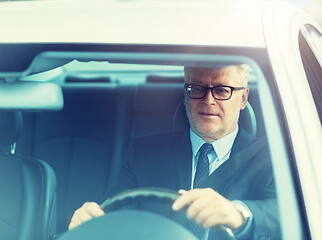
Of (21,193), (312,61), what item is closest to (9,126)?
(21,193)

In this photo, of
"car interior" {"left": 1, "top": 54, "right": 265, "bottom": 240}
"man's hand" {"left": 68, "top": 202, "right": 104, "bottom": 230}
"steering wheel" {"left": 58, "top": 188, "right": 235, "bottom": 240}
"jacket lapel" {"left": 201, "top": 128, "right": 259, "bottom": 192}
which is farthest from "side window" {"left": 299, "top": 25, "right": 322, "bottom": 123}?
"car interior" {"left": 1, "top": 54, "right": 265, "bottom": 240}

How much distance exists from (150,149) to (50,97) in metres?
0.55

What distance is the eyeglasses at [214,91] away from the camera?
62.9 inches

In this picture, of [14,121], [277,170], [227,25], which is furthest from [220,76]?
[14,121]

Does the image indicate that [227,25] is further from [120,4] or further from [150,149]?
[150,149]

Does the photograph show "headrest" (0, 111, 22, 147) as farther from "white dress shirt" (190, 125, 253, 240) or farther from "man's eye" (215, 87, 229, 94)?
"man's eye" (215, 87, 229, 94)

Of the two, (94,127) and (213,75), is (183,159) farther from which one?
(94,127)

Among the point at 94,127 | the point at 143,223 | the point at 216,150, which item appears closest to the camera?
the point at 143,223

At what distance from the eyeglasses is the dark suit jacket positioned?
0.68ft

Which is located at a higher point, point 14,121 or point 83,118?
point 83,118

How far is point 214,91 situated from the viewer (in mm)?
1618

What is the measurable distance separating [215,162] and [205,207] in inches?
23.0

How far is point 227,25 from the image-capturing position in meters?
1.11

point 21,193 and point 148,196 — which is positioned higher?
point 21,193
